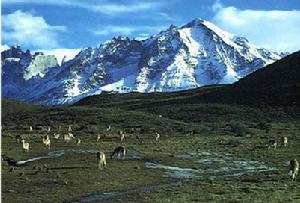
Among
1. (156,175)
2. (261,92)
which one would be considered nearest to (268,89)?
(261,92)

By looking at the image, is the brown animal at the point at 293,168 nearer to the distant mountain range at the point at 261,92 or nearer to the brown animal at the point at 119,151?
the brown animal at the point at 119,151

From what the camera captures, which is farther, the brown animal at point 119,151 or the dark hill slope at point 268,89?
the dark hill slope at point 268,89

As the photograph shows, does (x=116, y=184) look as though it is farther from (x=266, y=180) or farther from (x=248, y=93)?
(x=248, y=93)

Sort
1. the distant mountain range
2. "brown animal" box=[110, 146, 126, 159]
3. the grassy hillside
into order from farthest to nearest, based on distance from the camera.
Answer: the distant mountain range
"brown animal" box=[110, 146, 126, 159]
the grassy hillside

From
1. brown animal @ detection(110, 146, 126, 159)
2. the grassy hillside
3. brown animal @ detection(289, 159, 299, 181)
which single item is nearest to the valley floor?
the grassy hillside

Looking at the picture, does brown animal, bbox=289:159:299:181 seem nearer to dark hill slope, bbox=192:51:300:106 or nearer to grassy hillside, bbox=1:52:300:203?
grassy hillside, bbox=1:52:300:203

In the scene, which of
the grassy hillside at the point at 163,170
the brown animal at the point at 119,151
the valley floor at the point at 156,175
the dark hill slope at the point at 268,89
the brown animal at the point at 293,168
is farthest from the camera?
the dark hill slope at the point at 268,89

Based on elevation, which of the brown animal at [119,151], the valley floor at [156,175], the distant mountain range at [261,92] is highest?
the distant mountain range at [261,92]

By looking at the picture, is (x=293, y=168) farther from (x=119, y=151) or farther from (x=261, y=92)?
(x=261, y=92)

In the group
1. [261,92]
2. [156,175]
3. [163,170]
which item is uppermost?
[261,92]

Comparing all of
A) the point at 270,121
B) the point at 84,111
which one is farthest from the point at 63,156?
the point at 84,111

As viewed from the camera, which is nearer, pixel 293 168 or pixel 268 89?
pixel 293 168

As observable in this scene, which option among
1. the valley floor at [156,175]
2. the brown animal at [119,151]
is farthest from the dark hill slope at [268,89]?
the brown animal at [119,151]

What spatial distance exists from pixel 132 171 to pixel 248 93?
415 feet
